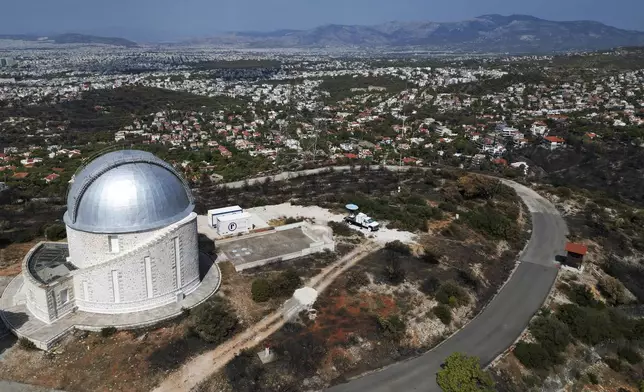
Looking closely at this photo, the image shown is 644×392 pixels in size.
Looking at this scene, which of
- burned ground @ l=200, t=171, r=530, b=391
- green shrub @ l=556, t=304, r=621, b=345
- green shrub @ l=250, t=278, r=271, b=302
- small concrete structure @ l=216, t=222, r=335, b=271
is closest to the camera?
burned ground @ l=200, t=171, r=530, b=391

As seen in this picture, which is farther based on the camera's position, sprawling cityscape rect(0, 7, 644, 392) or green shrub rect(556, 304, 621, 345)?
green shrub rect(556, 304, 621, 345)

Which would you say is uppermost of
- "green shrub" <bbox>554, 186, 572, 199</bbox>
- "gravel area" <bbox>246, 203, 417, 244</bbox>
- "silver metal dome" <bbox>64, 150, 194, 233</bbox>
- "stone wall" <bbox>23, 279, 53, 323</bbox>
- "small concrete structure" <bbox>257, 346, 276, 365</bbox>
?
"silver metal dome" <bbox>64, 150, 194, 233</bbox>

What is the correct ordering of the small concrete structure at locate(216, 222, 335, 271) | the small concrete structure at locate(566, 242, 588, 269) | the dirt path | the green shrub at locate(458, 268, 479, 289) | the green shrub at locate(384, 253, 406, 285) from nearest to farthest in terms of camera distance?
the dirt path → the green shrub at locate(384, 253, 406, 285) → the green shrub at locate(458, 268, 479, 289) → the small concrete structure at locate(216, 222, 335, 271) → the small concrete structure at locate(566, 242, 588, 269)

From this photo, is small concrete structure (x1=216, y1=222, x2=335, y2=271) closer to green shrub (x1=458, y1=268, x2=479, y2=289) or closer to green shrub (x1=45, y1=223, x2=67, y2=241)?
green shrub (x1=458, y1=268, x2=479, y2=289)

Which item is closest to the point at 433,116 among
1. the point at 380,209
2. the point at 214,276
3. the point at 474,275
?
the point at 380,209

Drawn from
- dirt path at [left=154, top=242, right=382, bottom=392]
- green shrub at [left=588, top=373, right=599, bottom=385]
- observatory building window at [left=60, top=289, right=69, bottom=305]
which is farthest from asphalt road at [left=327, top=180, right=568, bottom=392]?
observatory building window at [left=60, top=289, right=69, bottom=305]

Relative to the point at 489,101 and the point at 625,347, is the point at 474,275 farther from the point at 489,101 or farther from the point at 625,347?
the point at 489,101

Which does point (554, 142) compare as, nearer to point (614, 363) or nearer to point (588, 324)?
point (588, 324)
